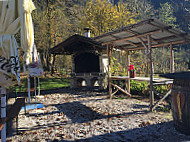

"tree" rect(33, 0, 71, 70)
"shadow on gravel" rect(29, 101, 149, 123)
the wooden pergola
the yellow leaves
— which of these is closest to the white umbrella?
Answer: "shadow on gravel" rect(29, 101, 149, 123)

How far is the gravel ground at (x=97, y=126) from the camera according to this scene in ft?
12.9

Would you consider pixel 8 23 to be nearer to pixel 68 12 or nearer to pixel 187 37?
pixel 187 37

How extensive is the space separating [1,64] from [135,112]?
500cm

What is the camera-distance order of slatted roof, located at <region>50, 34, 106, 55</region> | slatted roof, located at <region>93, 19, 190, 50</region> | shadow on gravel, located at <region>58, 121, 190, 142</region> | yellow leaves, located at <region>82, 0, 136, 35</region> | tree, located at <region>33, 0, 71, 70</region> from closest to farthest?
shadow on gravel, located at <region>58, 121, 190, 142</region>
slatted roof, located at <region>93, 19, 190, 50</region>
slatted roof, located at <region>50, 34, 106, 55</region>
yellow leaves, located at <region>82, 0, 136, 35</region>
tree, located at <region>33, 0, 71, 70</region>

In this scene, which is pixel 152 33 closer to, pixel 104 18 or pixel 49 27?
pixel 104 18

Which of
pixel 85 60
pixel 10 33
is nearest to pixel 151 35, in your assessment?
pixel 10 33

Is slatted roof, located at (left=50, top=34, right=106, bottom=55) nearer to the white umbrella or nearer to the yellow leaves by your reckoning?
the yellow leaves

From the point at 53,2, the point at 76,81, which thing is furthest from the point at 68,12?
the point at 76,81

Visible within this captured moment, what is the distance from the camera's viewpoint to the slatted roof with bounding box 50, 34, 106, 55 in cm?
1140

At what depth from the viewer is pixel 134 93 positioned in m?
9.80

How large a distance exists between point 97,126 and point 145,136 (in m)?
1.47

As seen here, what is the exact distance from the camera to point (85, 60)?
13789mm

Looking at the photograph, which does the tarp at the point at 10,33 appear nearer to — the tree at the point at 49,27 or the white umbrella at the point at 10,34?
the white umbrella at the point at 10,34

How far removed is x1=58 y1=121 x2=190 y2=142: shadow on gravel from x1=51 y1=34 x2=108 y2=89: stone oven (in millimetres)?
7394
